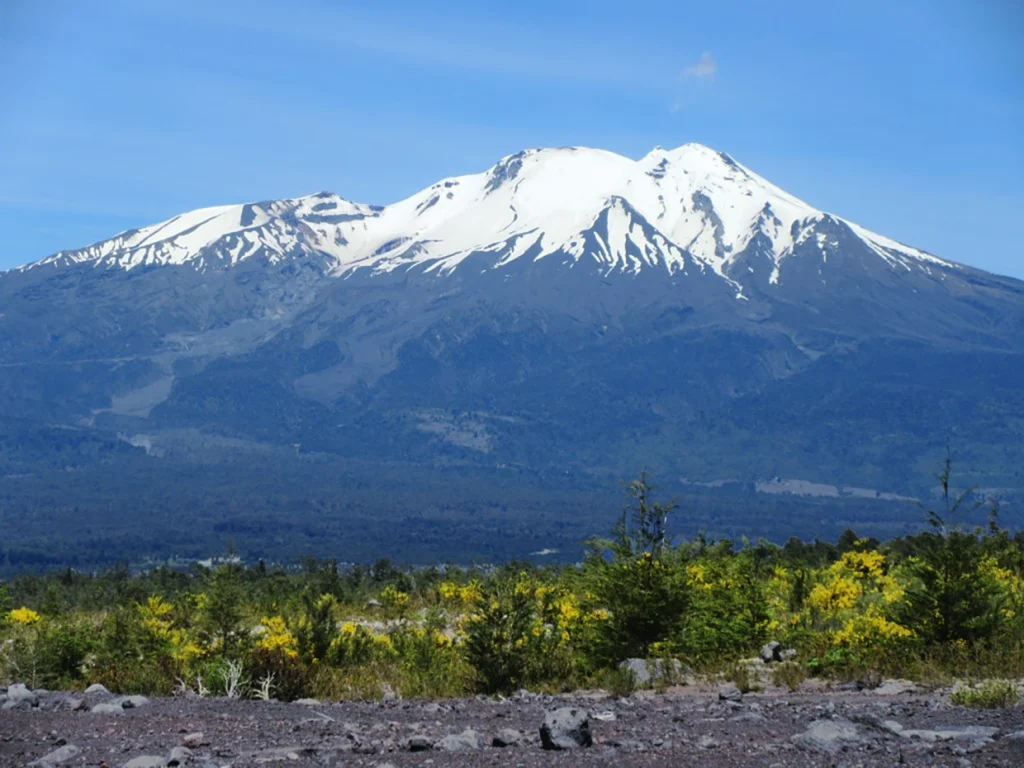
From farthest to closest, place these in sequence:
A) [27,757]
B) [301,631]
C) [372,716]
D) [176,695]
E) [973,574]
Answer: [301,631], [973,574], [176,695], [372,716], [27,757]

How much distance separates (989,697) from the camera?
34.3ft

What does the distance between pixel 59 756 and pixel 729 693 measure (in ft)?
20.0

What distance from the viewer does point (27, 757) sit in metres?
8.86

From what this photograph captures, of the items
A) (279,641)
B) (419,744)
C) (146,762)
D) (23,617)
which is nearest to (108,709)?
(146,762)

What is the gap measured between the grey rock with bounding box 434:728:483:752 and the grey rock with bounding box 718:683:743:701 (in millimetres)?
3032

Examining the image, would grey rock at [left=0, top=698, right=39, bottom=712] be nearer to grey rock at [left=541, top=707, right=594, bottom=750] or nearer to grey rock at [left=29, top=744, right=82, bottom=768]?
grey rock at [left=29, top=744, right=82, bottom=768]

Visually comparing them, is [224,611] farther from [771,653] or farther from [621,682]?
[771,653]

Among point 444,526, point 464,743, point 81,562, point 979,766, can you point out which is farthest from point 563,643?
point 444,526

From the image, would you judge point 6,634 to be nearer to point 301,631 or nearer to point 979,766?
point 301,631

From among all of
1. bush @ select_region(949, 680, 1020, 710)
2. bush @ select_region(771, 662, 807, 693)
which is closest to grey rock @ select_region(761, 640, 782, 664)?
bush @ select_region(771, 662, 807, 693)

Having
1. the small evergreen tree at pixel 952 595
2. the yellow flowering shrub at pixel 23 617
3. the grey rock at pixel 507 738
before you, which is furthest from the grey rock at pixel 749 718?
the yellow flowering shrub at pixel 23 617

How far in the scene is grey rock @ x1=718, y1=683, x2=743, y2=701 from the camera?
11.4 meters

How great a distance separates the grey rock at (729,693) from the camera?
1144cm

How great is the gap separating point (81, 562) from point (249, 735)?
118966mm
